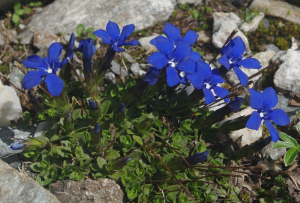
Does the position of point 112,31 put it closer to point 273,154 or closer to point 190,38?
point 190,38

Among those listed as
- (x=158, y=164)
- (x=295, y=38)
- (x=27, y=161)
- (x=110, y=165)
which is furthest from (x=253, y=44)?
(x=27, y=161)

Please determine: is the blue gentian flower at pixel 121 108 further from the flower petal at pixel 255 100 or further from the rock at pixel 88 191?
the flower petal at pixel 255 100

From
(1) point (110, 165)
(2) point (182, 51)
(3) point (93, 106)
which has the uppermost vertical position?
(2) point (182, 51)

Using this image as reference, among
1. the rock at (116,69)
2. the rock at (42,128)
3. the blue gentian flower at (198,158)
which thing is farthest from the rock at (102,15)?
the blue gentian flower at (198,158)

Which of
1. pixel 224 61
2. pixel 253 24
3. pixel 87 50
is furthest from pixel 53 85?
pixel 253 24

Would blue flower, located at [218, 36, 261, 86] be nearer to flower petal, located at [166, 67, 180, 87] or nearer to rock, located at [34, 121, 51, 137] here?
flower petal, located at [166, 67, 180, 87]

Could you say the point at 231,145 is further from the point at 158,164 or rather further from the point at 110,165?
the point at 110,165
